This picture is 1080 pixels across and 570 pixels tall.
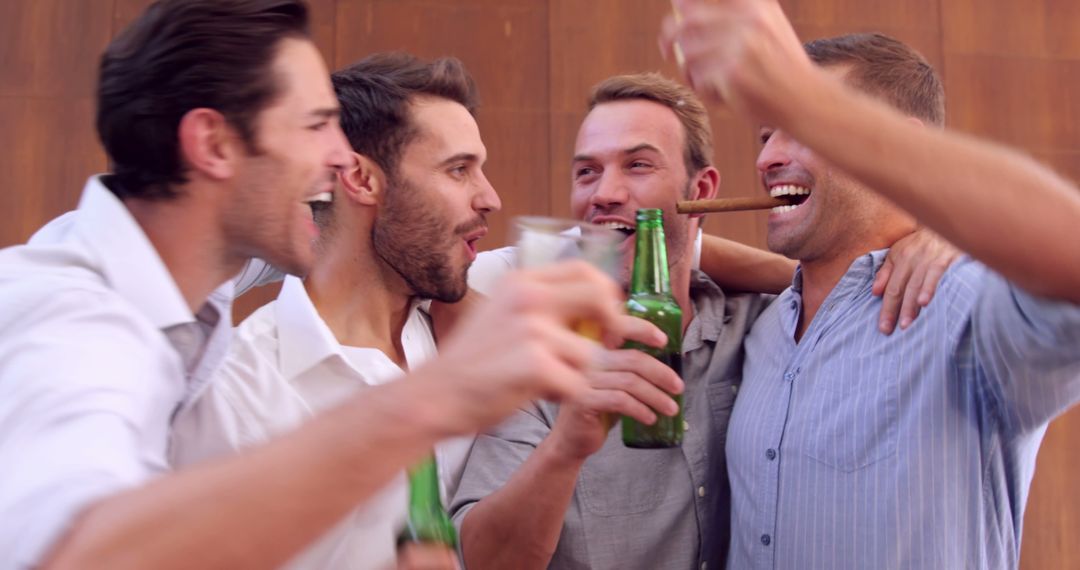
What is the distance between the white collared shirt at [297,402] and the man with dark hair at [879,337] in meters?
0.59

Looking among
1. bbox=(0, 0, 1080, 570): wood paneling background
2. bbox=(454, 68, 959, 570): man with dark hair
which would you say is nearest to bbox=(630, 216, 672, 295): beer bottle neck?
bbox=(454, 68, 959, 570): man with dark hair

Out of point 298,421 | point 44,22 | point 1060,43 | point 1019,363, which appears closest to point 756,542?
point 1019,363

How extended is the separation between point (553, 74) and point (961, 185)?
10.8 feet

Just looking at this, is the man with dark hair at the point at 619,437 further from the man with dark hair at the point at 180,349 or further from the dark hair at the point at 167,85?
the dark hair at the point at 167,85

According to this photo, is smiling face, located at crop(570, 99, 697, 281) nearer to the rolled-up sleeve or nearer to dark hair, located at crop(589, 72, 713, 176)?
dark hair, located at crop(589, 72, 713, 176)

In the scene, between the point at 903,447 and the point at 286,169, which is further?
the point at 903,447

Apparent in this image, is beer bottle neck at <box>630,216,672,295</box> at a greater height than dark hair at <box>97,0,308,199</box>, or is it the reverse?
dark hair at <box>97,0,308,199</box>

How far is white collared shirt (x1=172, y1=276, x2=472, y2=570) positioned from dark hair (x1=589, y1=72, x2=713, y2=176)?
88cm

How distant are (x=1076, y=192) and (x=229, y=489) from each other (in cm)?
95

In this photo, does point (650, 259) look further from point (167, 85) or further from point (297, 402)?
point (167, 85)

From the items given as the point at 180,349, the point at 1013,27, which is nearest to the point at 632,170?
the point at 180,349

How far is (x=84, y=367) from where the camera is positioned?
92 centimetres

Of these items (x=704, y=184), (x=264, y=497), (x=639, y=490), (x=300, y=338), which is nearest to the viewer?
(x=264, y=497)

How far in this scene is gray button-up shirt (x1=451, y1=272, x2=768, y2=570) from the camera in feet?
5.86
